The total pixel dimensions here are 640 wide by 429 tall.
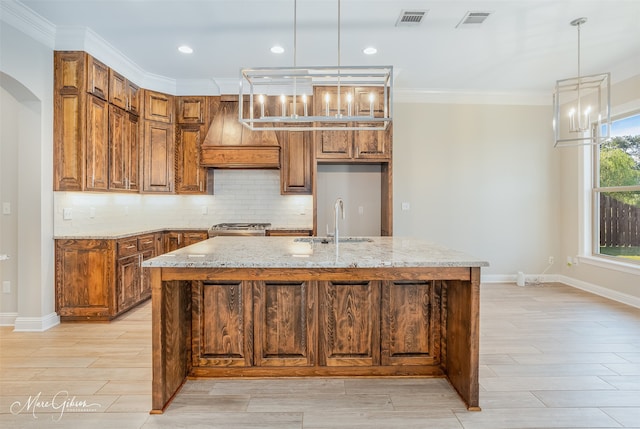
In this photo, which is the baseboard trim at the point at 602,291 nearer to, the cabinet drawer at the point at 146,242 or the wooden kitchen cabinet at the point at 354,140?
the wooden kitchen cabinet at the point at 354,140

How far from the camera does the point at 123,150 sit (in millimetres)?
4344

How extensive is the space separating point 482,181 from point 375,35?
9.49 ft

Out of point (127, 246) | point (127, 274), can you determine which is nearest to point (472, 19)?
point (127, 246)

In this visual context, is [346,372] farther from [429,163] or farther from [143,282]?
[429,163]

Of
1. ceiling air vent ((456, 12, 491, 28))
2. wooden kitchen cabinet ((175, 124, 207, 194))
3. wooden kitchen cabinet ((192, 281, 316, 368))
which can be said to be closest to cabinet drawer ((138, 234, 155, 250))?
wooden kitchen cabinet ((175, 124, 207, 194))

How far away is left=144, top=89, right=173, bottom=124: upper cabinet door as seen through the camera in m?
4.73

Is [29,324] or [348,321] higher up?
[348,321]

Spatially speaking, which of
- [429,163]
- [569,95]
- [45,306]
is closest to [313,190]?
[429,163]

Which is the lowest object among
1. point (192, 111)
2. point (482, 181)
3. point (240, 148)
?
point (482, 181)

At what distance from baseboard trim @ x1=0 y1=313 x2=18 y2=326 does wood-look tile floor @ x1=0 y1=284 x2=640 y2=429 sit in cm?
37

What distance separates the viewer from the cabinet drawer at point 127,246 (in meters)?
3.76

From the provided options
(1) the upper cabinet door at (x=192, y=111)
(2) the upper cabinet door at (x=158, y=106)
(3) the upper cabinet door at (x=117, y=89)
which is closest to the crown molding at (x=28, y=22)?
(3) the upper cabinet door at (x=117, y=89)

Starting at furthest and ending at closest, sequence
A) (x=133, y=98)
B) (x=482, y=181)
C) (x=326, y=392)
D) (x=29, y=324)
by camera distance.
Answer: (x=482, y=181), (x=133, y=98), (x=29, y=324), (x=326, y=392)

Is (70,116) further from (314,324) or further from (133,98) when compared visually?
(314,324)
